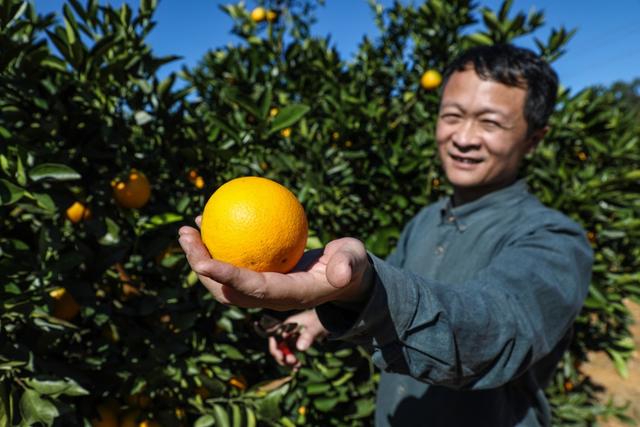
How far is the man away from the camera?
706 millimetres

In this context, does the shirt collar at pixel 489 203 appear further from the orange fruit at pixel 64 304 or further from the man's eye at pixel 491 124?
the orange fruit at pixel 64 304

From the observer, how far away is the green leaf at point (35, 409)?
0.91 metres

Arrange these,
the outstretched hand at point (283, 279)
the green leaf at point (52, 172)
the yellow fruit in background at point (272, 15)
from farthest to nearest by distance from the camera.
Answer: the yellow fruit in background at point (272, 15) < the green leaf at point (52, 172) < the outstretched hand at point (283, 279)

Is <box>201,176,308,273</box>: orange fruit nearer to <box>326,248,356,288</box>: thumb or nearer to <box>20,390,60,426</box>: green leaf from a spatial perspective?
<box>326,248,356,288</box>: thumb

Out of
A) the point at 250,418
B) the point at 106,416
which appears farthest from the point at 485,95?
the point at 106,416

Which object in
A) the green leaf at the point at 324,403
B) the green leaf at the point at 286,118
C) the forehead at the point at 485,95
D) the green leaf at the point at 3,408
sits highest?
the forehead at the point at 485,95

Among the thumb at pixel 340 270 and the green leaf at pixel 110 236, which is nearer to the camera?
the thumb at pixel 340 270

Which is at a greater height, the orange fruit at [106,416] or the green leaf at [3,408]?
the green leaf at [3,408]

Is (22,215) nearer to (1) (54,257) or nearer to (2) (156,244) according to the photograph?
(1) (54,257)

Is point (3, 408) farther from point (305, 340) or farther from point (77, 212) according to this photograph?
point (305, 340)

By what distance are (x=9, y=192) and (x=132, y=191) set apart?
0.33 meters

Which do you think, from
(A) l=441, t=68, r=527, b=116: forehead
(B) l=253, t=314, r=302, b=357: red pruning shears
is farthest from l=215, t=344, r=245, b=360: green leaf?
(A) l=441, t=68, r=527, b=116: forehead

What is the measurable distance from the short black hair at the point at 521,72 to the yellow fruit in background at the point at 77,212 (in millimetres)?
1164

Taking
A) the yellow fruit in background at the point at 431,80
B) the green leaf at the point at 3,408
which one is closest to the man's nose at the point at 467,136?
the yellow fruit in background at the point at 431,80
